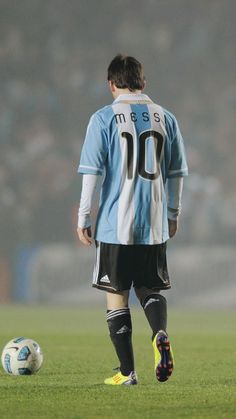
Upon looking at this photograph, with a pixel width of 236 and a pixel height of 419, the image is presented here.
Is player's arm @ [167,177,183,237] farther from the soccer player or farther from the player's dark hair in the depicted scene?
the player's dark hair

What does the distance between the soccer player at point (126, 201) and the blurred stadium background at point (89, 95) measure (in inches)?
453

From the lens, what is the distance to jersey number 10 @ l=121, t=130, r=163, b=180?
4.77 m

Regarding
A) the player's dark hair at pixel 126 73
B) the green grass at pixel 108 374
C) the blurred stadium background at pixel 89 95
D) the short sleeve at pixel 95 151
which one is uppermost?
the blurred stadium background at pixel 89 95

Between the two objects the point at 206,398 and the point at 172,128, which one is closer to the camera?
the point at 206,398

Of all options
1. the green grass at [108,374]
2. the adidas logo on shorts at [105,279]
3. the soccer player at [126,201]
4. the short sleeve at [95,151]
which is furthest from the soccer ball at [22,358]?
the short sleeve at [95,151]

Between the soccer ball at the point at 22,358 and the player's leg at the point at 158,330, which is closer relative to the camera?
the player's leg at the point at 158,330

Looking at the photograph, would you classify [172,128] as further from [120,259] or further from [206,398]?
[206,398]

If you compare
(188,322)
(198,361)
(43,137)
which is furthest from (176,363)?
(43,137)

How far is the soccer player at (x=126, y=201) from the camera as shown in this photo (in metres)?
4.76

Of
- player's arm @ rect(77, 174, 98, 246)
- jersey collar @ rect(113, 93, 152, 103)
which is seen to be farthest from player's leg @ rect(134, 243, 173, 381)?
jersey collar @ rect(113, 93, 152, 103)

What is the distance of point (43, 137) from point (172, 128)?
42.7ft

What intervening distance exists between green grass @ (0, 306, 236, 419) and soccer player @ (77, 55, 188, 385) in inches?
13.9

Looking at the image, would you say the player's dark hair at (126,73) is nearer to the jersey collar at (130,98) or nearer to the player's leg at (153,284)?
the jersey collar at (130,98)

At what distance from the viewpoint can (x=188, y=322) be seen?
11.7 meters
